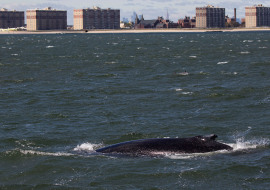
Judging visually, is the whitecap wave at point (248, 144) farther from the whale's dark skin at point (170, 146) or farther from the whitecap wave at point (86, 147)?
the whitecap wave at point (86, 147)

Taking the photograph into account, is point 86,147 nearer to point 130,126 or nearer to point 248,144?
point 130,126

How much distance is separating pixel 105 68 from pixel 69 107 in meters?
32.0

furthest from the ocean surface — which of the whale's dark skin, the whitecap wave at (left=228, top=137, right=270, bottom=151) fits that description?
the whale's dark skin

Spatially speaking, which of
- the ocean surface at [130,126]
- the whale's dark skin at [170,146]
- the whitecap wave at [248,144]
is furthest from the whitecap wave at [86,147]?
the whitecap wave at [248,144]

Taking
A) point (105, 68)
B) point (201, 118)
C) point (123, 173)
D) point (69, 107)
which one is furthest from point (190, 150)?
point (105, 68)

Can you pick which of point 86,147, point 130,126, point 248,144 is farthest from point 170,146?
point 130,126

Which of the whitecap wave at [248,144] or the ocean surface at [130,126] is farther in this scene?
the whitecap wave at [248,144]

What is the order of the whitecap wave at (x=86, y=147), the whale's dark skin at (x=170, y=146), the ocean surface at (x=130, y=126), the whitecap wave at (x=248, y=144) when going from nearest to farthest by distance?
the ocean surface at (x=130, y=126)
the whale's dark skin at (x=170, y=146)
the whitecap wave at (x=248, y=144)
the whitecap wave at (x=86, y=147)

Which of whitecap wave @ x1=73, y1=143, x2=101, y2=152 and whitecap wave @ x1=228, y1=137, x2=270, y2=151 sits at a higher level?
whitecap wave @ x1=228, y1=137, x2=270, y2=151

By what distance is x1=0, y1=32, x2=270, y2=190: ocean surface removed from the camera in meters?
21.6

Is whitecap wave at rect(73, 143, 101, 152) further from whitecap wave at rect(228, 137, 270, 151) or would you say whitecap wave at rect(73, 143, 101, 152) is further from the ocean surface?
whitecap wave at rect(228, 137, 270, 151)

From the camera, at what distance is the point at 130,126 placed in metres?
31.4

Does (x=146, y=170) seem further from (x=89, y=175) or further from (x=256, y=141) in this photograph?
(x=256, y=141)

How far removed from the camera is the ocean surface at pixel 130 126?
21.6 m
